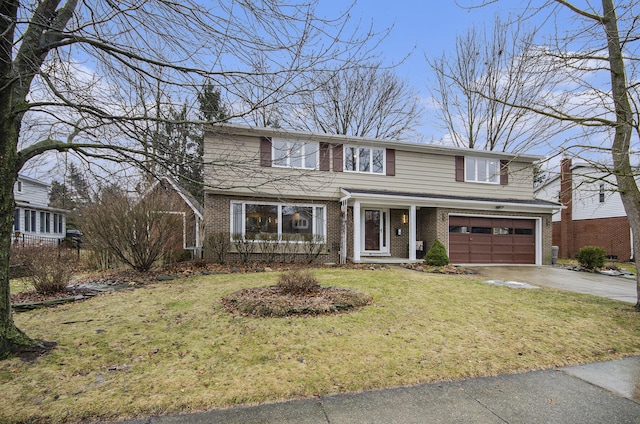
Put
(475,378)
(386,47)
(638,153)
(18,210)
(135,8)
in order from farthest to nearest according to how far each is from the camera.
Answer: (18,210), (638,153), (386,47), (475,378), (135,8)

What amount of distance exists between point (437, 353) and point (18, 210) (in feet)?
90.9

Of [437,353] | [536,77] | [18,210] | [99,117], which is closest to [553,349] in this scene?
[437,353]

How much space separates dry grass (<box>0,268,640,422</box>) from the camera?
3.27 m

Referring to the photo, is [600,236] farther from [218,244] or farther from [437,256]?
[218,244]

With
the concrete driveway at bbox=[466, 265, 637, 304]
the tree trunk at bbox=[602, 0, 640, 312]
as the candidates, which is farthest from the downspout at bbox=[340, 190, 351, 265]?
the tree trunk at bbox=[602, 0, 640, 312]

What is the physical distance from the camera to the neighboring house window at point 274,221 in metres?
13.0

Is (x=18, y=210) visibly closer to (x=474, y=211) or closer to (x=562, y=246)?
(x=474, y=211)

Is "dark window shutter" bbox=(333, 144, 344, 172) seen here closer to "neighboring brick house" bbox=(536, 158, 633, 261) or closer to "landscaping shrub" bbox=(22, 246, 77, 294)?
"landscaping shrub" bbox=(22, 246, 77, 294)

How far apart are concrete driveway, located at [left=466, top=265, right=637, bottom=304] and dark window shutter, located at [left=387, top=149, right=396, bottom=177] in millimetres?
5326

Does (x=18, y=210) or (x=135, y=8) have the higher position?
(x=135, y=8)

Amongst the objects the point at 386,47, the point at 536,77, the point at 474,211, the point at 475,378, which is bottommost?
the point at 475,378

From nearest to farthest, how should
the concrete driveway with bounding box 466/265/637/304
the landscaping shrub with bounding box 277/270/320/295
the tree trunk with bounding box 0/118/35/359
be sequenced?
1. the tree trunk with bounding box 0/118/35/359
2. the landscaping shrub with bounding box 277/270/320/295
3. the concrete driveway with bounding box 466/265/637/304

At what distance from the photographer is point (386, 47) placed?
4137 mm

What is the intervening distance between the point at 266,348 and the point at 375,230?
11.1 m
